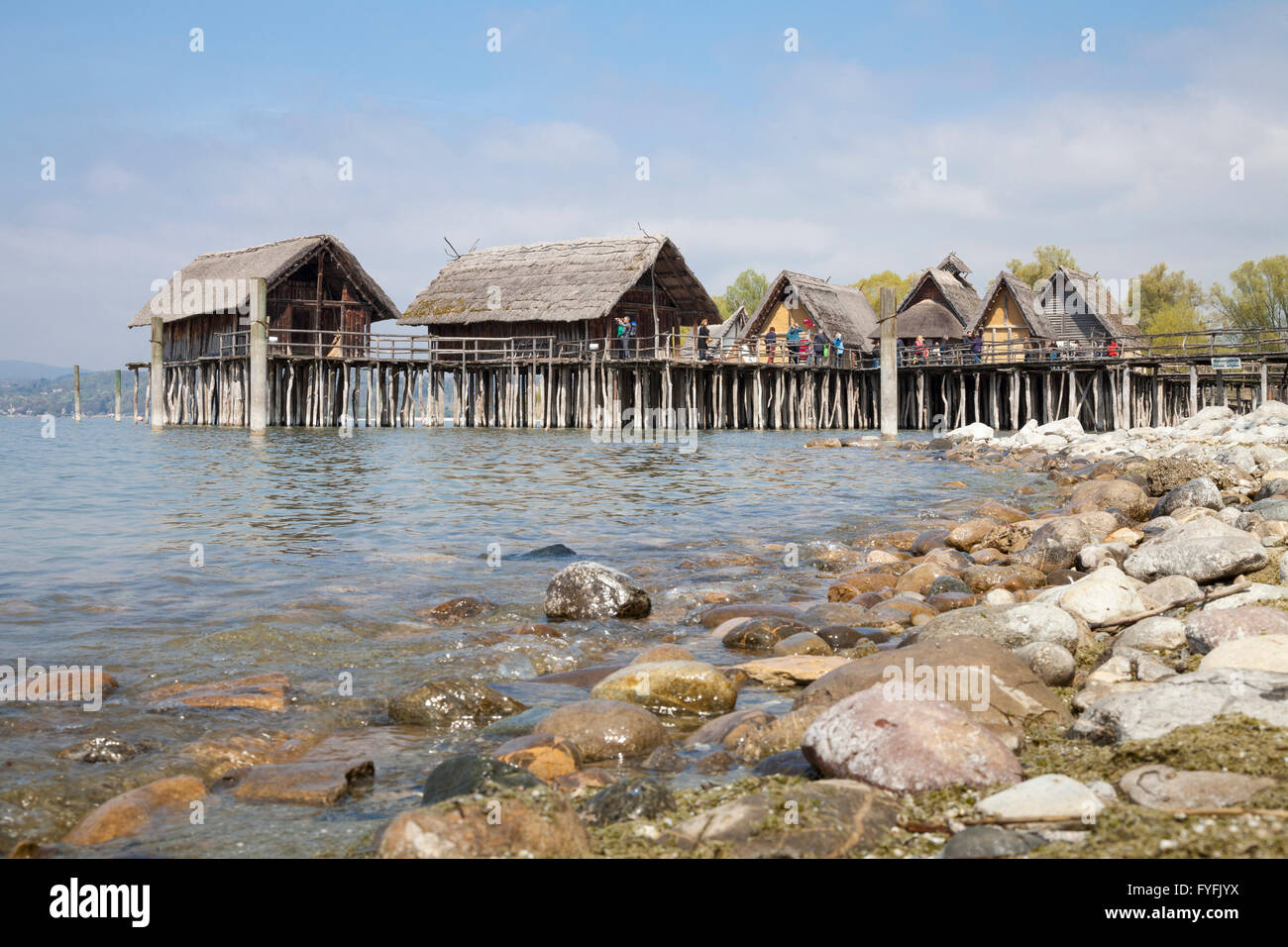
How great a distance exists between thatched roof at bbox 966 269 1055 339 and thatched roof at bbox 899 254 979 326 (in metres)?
2.95

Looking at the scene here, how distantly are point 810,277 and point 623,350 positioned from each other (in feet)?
43.4

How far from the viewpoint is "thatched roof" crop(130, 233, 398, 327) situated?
128ft

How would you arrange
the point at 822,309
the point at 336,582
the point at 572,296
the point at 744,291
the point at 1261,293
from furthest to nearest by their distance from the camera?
the point at 744,291, the point at 1261,293, the point at 822,309, the point at 572,296, the point at 336,582

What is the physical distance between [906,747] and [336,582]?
6720mm

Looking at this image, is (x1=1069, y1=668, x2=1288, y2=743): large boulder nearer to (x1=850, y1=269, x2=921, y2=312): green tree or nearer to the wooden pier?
the wooden pier

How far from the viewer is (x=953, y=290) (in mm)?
49562

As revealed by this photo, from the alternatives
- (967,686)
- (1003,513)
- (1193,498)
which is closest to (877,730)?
(967,686)

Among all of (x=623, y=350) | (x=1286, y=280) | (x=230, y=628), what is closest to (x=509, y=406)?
(x=623, y=350)

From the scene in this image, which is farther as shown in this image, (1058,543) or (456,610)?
(1058,543)

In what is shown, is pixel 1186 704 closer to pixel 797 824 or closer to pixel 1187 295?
pixel 797 824

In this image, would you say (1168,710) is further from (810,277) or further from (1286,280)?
(1286,280)

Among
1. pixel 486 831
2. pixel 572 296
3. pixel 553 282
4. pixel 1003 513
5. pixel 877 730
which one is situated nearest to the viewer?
pixel 486 831

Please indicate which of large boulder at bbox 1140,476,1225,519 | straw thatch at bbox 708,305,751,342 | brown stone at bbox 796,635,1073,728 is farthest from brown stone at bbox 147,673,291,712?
straw thatch at bbox 708,305,751,342

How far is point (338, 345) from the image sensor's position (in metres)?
39.7
